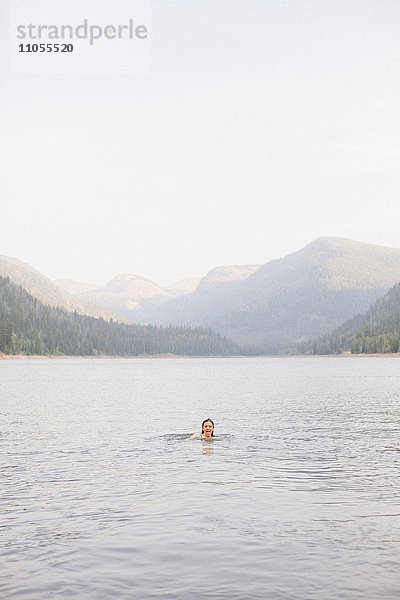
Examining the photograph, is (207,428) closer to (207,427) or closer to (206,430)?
(207,427)

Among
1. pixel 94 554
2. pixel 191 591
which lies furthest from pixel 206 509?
pixel 191 591

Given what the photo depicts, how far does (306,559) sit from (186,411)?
48781 mm

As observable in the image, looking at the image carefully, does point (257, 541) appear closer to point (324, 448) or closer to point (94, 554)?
point (94, 554)

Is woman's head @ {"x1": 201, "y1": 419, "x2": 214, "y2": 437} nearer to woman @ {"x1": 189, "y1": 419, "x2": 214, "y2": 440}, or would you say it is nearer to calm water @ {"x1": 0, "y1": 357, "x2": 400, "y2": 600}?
woman @ {"x1": 189, "y1": 419, "x2": 214, "y2": 440}

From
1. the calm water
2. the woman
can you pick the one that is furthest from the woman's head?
the calm water

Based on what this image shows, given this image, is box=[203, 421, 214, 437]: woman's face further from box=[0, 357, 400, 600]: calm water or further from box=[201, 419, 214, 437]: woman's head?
box=[0, 357, 400, 600]: calm water

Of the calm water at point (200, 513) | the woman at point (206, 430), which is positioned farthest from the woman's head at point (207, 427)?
the calm water at point (200, 513)

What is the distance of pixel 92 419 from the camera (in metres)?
56.0

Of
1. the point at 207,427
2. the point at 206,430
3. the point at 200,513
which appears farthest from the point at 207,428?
the point at 200,513

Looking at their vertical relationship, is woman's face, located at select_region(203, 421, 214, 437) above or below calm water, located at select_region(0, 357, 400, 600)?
above

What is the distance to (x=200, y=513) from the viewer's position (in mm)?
22656

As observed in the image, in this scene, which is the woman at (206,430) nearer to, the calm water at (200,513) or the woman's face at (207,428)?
the woman's face at (207,428)

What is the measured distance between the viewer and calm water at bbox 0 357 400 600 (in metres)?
15.7

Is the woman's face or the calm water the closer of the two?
the calm water
